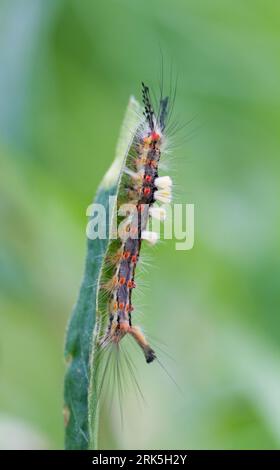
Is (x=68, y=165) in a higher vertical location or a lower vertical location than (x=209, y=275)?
higher

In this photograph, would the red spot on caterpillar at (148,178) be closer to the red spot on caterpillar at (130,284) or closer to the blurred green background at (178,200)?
the red spot on caterpillar at (130,284)

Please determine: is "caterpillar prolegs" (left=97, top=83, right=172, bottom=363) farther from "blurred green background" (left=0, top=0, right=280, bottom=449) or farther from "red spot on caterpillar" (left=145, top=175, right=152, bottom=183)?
"blurred green background" (left=0, top=0, right=280, bottom=449)

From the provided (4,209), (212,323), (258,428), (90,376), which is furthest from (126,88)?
(90,376)

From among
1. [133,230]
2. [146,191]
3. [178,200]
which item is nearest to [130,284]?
[133,230]

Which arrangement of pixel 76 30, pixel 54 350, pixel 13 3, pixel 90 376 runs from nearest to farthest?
pixel 90 376 → pixel 54 350 → pixel 13 3 → pixel 76 30

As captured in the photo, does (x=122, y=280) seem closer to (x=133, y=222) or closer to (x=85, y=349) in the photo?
(x=133, y=222)

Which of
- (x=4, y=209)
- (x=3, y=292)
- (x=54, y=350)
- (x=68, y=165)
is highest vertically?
(x=68, y=165)

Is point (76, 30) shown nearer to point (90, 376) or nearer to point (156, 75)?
point (156, 75)

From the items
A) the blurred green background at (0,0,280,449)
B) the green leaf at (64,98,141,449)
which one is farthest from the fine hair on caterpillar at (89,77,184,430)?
the blurred green background at (0,0,280,449)
